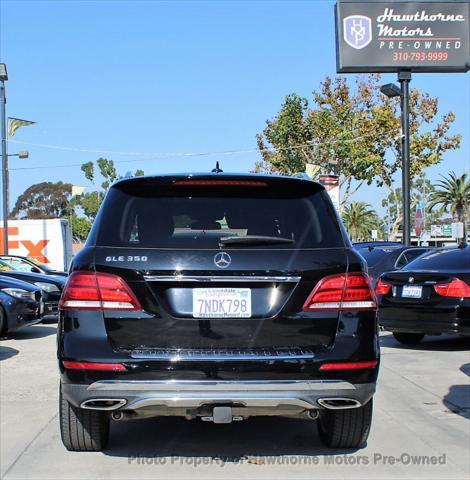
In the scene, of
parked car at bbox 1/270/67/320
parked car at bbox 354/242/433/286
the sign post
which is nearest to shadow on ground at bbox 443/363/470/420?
parked car at bbox 354/242/433/286

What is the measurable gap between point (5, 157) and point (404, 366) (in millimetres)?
19587

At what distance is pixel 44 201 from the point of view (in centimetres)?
8375

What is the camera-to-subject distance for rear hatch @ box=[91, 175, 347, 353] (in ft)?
12.2

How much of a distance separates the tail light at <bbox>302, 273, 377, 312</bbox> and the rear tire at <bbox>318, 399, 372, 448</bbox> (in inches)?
31.5

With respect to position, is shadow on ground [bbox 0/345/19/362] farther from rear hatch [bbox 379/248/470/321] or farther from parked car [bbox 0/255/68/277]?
parked car [bbox 0/255/68/277]

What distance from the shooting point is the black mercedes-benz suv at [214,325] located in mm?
3674

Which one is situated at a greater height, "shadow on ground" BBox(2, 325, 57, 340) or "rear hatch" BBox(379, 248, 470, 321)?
"rear hatch" BBox(379, 248, 470, 321)

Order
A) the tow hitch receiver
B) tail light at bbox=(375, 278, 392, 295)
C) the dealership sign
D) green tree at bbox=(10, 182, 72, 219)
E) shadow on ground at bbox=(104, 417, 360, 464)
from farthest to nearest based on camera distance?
1. green tree at bbox=(10, 182, 72, 219)
2. the dealership sign
3. tail light at bbox=(375, 278, 392, 295)
4. shadow on ground at bbox=(104, 417, 360, 464)
5. the tow hitch receiver

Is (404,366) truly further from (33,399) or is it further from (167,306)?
(167,306)

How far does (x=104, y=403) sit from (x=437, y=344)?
7479mm

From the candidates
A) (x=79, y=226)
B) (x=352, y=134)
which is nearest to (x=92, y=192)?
(x=79, y=226)

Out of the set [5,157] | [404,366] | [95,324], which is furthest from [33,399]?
[5,157]

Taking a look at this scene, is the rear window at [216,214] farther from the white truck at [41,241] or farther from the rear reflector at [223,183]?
the white truck at [41,241]

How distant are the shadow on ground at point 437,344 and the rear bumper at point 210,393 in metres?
6.29
